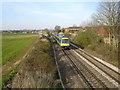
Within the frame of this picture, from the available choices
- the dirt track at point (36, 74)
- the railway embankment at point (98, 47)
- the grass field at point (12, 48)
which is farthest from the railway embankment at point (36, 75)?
the grass field at point (12, 48)

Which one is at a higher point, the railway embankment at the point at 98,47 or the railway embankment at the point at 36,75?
the railway embankment at the point at 98,47

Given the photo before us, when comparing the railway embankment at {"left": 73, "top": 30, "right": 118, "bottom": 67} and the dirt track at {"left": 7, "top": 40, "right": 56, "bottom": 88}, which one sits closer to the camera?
the dirt track at {"left": 7, "top": 40, "right": 56, "bottom": 88}

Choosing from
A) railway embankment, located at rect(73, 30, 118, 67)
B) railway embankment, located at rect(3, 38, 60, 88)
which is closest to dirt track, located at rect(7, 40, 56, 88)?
railway embankment, located at rect(3, 38, 60, 88)

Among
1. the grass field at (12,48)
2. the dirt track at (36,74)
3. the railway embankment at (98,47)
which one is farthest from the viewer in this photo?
the grass field at (12,48)

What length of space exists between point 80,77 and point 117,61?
6433 mm

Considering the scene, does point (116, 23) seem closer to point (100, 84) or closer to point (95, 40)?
point (95, 40)

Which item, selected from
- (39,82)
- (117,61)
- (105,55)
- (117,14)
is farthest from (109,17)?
(39,82)

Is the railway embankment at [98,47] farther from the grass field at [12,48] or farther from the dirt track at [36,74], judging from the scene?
the grass field at [12,48]

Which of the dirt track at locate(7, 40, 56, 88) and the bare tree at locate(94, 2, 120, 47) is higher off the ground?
the bare tree at locate(94, 2, 120, 47)

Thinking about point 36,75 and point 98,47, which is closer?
point 36,75

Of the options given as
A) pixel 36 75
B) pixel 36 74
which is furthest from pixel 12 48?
pixel 36 75

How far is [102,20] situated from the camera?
758 inches

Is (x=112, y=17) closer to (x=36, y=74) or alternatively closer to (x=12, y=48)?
(x=36, y=74)

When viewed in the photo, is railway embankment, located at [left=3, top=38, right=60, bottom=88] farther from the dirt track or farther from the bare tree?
the bare tree
